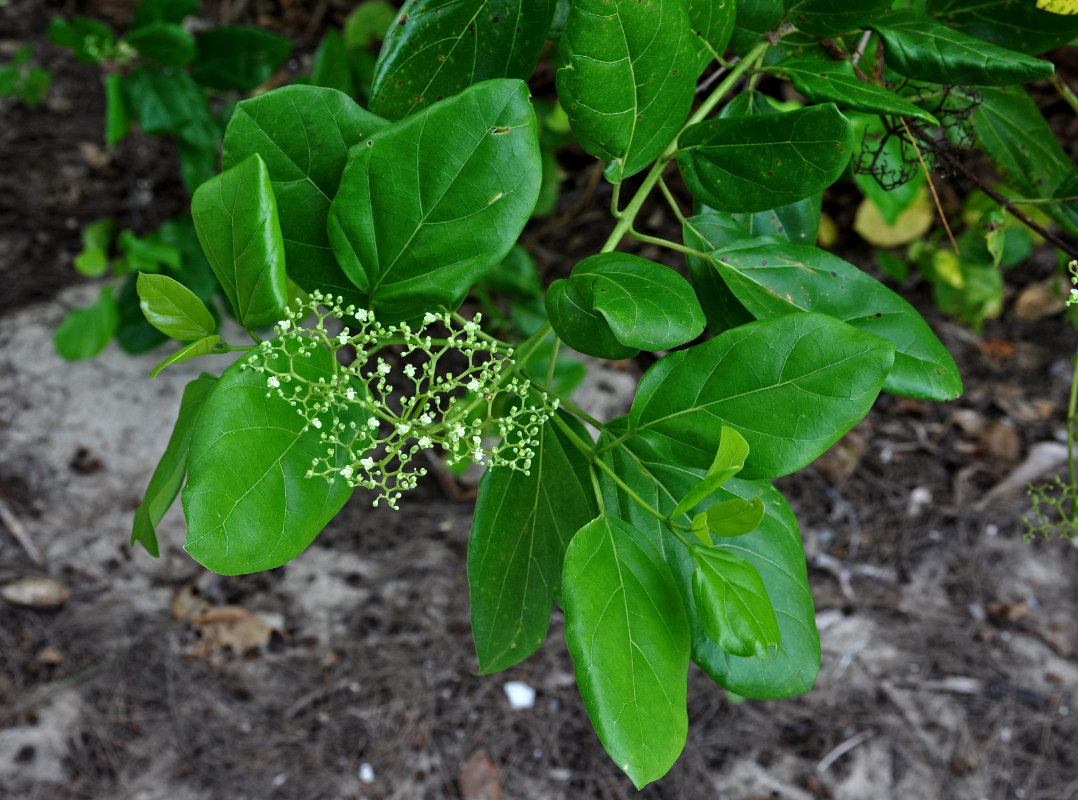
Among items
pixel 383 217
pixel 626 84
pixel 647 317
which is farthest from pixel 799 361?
pixel 383 217

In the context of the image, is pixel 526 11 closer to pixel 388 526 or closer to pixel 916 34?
pixel 916 34

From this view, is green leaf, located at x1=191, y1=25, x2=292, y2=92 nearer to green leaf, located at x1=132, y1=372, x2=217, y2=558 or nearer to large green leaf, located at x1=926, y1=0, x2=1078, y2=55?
green leaf, located at x1=132, y1=372, x2=217, y2=558

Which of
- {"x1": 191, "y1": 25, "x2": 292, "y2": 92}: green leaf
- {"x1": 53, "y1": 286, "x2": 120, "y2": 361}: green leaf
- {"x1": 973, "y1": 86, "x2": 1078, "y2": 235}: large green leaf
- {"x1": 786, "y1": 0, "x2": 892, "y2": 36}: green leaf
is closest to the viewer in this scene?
{"x1": 786, "y1": 0, "x2": 892, "y2": 36}: green leaf

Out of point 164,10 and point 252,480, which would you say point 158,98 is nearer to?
point 164,10

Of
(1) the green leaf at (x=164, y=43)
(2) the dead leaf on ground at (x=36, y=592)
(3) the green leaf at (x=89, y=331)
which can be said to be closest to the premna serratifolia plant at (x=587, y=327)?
(1) the green leaf at (x=164, y=43)

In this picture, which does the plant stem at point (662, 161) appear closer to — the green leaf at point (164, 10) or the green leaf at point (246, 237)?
the green leaf at point (246, 237)

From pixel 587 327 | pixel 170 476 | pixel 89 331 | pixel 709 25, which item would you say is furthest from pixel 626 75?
pixel 89 331

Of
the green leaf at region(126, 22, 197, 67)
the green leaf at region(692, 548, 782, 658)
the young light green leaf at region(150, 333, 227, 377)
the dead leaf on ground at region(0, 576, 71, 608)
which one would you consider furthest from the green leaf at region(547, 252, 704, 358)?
the dead leaf on ground at region(0, 576, 71, 608)
